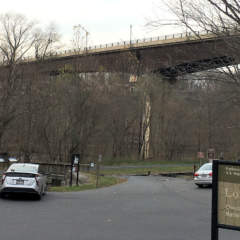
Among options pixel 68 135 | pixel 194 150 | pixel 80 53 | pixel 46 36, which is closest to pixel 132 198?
pixel 68 135

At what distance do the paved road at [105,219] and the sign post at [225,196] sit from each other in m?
2.31

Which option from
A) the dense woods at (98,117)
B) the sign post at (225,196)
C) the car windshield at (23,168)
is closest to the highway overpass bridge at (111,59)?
the dense woods at (98,117)

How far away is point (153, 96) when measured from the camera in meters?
54.6

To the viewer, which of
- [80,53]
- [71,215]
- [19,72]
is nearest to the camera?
[71,215]

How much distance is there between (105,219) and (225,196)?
15.9 ft

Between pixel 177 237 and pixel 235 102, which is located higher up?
pixel 235 102

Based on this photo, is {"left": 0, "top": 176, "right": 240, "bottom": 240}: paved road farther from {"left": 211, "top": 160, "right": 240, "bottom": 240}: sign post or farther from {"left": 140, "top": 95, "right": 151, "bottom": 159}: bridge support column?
{"left": 140, "top": 95, "right": 151, "bottom": 159}: bridge support column

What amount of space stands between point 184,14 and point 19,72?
96.5ft

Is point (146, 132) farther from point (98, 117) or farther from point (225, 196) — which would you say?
point (225, 196)

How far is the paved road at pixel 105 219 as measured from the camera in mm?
8070

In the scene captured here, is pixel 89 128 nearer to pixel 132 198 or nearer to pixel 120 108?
pixel 120 108

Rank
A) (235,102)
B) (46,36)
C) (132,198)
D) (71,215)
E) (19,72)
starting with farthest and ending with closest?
(46,36) < (19,72) < (132,198) < (235,102) < (71,215)

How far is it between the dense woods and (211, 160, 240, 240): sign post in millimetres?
22670

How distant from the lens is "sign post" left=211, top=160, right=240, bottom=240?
5.83 meters
